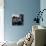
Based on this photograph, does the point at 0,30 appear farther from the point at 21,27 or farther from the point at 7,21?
the point at 21,27

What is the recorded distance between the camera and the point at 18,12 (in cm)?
507

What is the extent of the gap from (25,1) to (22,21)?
80 cm

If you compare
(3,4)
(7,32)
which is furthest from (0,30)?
(3,4)

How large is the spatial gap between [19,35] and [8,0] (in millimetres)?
1435

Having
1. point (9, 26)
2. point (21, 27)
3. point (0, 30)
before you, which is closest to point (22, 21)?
point (21, 27)

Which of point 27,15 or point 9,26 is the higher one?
point 27,15

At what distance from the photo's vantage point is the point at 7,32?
498cm

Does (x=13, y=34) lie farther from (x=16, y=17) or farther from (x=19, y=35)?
(x=16, y=17)

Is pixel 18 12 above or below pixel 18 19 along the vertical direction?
above

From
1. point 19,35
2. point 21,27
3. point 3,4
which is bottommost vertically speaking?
point 19,35

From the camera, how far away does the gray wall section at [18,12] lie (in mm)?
4977

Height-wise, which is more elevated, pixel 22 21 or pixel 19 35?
pixel 22 21

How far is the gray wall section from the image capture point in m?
4.98

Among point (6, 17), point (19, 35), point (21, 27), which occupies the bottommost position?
point (19, 35)
